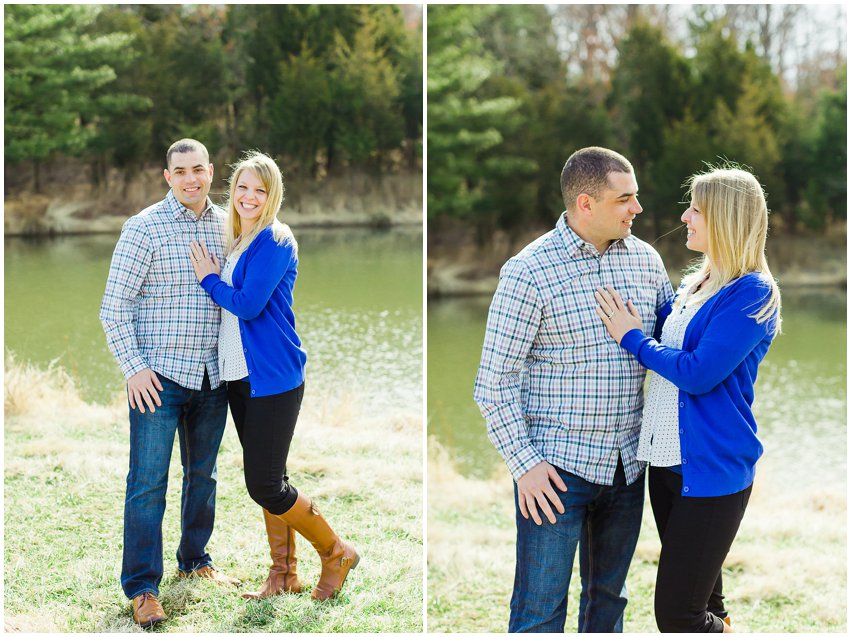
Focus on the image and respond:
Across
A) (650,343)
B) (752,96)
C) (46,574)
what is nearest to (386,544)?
(46,574)

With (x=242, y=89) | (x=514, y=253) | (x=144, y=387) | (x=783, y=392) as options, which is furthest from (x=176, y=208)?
(x=242, y=89)

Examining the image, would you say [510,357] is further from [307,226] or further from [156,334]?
[307,226]

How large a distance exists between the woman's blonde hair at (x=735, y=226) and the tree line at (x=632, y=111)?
1605cm

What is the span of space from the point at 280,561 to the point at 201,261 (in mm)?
1063

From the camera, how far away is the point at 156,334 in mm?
2816

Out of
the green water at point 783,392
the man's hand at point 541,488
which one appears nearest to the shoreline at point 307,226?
the green water at point 783,392

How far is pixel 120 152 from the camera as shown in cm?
1936

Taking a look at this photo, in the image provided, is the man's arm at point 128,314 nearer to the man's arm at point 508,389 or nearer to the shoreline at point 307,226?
the man's arm at point 508,389

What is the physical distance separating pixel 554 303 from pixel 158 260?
1285mm

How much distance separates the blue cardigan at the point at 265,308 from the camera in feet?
8.82

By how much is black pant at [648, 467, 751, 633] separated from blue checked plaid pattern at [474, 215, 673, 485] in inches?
7.2

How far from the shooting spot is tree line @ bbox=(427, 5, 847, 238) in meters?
19.0

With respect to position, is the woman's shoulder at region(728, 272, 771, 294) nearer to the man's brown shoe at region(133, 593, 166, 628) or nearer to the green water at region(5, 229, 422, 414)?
the man's brown shoe at region(133, 593, 166, 628)

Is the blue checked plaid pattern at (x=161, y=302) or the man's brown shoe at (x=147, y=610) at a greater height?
the blue checked plaid pattern at (x=161, y=302)
